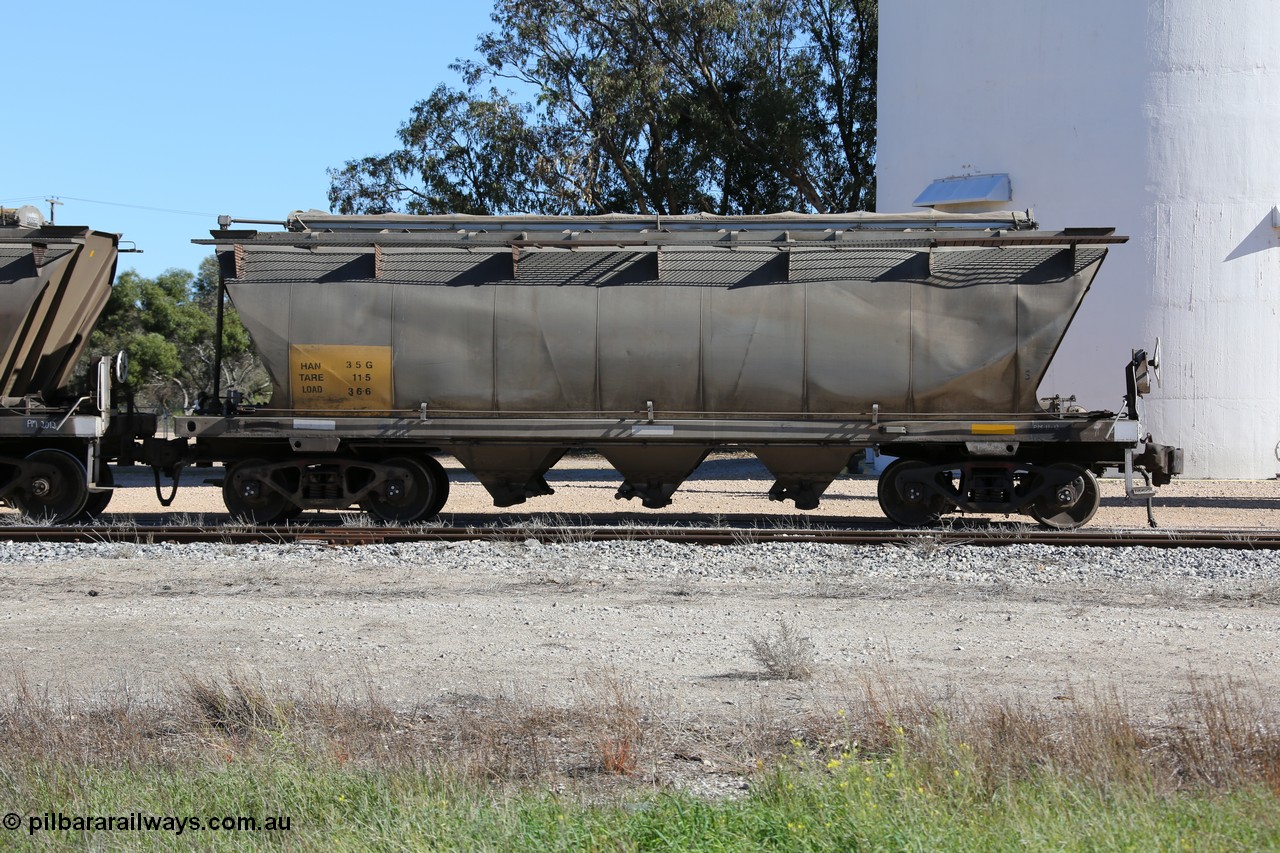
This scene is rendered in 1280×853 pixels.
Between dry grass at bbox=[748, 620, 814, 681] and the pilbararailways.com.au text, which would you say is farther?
dry grass at bbox=[748, 620, 814, 681]

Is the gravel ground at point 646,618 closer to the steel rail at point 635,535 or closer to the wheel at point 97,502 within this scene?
the steel rail at point 635,535

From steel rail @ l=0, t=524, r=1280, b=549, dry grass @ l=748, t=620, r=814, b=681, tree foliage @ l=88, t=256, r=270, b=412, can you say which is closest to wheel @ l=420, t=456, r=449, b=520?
steel rail @ l=0, t=524, r=1280, b=549

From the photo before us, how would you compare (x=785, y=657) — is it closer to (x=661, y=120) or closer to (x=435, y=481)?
(x=435, y=481)

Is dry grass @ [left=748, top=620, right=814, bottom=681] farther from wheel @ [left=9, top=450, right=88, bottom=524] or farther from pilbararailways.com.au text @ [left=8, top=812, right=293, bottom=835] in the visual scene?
wheel @ [left=9, top=450, right=88, bottom=524]

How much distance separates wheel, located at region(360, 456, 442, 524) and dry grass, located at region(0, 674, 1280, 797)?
7485 millimetres

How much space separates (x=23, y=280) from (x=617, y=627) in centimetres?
977

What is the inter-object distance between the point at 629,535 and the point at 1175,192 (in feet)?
49.5

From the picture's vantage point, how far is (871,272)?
13.7 meters

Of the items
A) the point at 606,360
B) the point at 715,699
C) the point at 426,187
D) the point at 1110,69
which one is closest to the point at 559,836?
the point at 715,699

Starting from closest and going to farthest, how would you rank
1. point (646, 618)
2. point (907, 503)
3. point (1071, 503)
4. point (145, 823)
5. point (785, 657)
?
1. point (145, 823)
2. point (785, 657)
3. point (646, 618)
4. point (1071, 503)
5. point (907, 503)

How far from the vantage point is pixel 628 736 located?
5617 millimetres

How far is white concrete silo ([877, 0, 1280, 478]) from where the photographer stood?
22156 millimetres

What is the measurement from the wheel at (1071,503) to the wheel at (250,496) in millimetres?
9047

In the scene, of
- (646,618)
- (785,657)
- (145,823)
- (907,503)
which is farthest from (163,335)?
(145,823)
